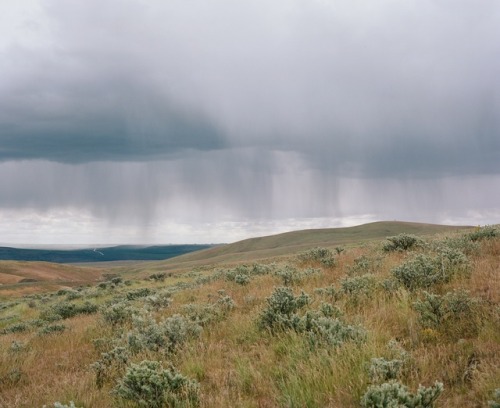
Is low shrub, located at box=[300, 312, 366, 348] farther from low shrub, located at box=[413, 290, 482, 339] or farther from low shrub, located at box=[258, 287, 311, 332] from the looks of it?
low shrub, located at box=[413, 290, 482, 339]

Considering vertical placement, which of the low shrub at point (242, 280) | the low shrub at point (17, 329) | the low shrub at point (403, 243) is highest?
the low shrub at point (403, 243)

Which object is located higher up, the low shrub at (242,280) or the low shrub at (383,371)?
the low shrub at (383,371)

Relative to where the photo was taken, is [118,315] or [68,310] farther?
[68,310]

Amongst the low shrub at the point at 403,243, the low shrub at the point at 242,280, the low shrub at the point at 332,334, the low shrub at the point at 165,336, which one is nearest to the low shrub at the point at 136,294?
the low shrub at the point at 242,280

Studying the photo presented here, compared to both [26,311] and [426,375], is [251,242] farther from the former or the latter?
[426,375]

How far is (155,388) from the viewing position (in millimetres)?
5055

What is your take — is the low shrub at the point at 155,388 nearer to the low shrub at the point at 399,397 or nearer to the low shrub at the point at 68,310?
the low shrub at the point at 399,397

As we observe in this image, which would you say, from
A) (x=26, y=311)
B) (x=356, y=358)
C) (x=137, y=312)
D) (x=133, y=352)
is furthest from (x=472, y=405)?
(x=26, y=311)

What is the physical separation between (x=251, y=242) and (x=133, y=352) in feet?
601

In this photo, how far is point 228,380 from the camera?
17.4 feet

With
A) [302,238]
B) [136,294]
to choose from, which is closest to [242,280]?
[136,294]

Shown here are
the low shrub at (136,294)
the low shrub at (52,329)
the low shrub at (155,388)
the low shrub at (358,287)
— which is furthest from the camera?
the low shrub at (136,294)

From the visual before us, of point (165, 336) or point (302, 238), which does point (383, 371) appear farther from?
point (302, 238)

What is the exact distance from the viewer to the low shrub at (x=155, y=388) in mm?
4848
